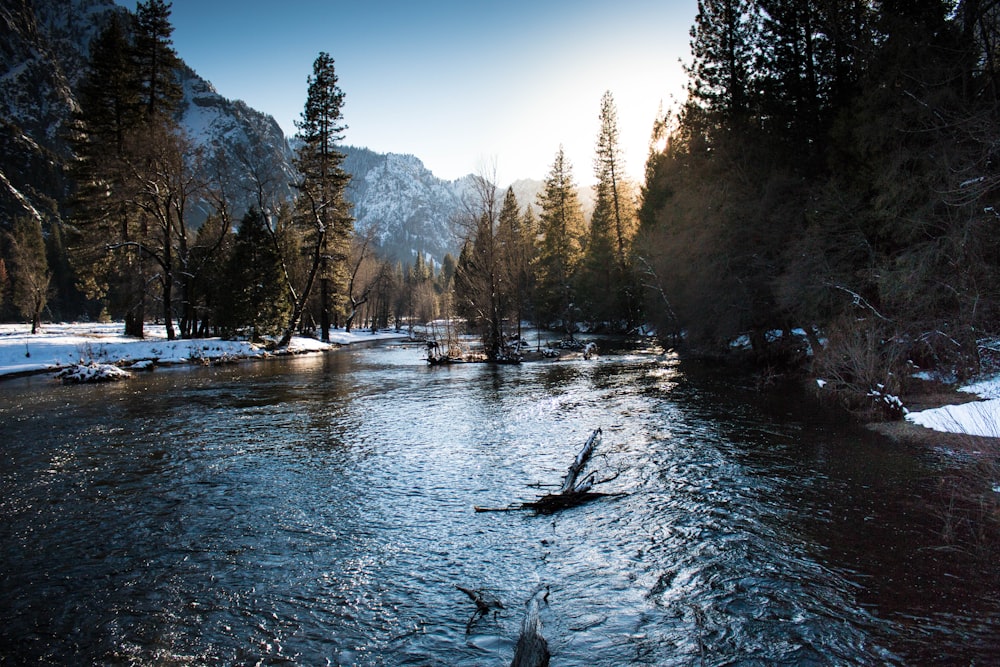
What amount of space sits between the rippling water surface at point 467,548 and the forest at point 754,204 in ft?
18.1

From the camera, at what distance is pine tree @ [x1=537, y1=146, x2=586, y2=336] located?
56469 millimetres

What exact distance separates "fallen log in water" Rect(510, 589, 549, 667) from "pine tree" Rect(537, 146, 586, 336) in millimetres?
49473

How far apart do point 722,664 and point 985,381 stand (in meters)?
14.9

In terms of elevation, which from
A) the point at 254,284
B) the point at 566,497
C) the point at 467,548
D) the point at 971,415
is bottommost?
the point at 467,548

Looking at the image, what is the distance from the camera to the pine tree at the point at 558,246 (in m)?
56.5

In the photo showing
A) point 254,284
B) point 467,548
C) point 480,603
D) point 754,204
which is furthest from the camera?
point 254,284

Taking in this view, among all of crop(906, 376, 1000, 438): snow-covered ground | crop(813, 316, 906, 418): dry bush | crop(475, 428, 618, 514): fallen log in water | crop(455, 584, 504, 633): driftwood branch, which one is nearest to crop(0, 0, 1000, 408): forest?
crop(813, 316, 906, 418): dry bush

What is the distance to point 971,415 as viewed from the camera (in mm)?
11766

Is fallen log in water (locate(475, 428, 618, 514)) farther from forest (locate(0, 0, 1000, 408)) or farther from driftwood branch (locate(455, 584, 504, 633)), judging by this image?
forest (locate(0, 0, 1000, 408))

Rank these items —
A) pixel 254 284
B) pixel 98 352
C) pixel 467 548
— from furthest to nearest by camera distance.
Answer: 1. pixel 254 284
2. pixel 98 352
3. pixel 467 548

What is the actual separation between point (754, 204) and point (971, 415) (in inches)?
494

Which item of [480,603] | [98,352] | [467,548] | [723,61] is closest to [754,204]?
[723,61]

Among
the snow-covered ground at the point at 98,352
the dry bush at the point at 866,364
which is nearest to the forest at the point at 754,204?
the dry bush at the point at 866,364

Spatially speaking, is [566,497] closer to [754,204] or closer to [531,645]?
[531,645]
